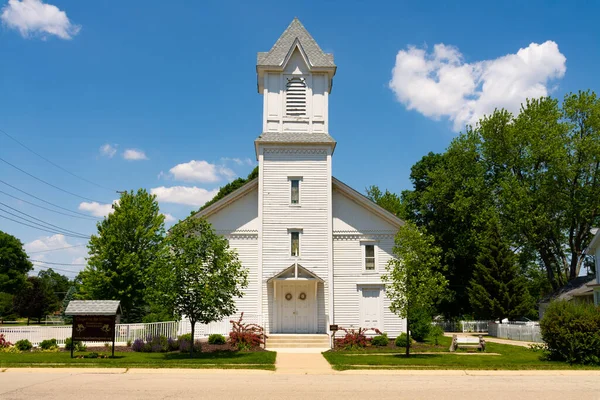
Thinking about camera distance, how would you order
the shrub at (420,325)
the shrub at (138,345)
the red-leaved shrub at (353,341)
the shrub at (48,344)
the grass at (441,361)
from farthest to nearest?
1. the shrub at (420,325)
2. the red-leaved shrub at (353,341)
3. the shrub at (48,344)
4. the shrub at (138,345)
5. the grass at (441,361)

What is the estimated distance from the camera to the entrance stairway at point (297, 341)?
86.2 ft

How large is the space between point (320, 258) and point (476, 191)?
21629mm

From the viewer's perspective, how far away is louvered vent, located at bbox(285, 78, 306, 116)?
3016 centimetres

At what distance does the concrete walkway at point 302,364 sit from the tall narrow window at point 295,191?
9136 mm

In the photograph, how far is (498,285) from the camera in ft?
128

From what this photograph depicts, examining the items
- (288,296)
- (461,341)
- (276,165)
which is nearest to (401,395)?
(461,341)

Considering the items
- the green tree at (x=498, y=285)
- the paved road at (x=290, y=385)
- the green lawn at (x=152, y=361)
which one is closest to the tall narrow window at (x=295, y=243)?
the green lawn at (x=152, y=361)

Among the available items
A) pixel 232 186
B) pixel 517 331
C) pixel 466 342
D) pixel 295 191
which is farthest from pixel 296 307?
pixel 232 186

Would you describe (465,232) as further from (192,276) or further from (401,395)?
(401,395)

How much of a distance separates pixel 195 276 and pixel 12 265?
7191cm

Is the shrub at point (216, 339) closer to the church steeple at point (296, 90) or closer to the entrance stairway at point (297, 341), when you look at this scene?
the entrance stairway at point (297, 341)

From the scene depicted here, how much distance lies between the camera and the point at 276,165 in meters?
29.5

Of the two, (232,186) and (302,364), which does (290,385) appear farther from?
(232,186)

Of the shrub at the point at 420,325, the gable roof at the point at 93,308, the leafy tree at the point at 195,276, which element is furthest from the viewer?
the shrub at the point at 420,325
